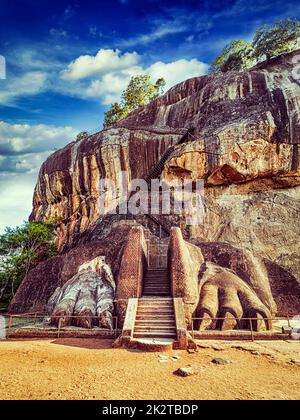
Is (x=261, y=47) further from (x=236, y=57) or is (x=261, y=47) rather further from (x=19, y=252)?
(x=19, y=252)

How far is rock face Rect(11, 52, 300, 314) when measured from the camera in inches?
755

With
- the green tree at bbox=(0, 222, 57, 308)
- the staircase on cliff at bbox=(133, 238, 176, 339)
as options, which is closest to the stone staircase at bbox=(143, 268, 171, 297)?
the staircase on cliff at bbox=(133, 238, 176, 339)

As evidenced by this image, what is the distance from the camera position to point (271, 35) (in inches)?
1040

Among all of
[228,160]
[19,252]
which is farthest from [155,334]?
[19,252]

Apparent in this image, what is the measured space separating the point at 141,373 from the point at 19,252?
1812 centimetres

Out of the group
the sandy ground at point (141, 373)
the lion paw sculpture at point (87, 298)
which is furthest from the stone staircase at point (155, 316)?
the lion paw sculpture at point (87, 298)

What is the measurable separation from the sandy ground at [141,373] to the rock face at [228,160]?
951 cm

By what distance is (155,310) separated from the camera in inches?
356

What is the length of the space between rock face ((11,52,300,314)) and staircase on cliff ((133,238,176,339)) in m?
5.20

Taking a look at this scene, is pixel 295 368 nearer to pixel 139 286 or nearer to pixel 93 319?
pixel 139 286

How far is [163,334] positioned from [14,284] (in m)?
14.4

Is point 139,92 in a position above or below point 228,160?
above

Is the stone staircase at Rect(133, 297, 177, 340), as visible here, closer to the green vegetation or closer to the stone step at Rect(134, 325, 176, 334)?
the stone step at Rect(134, 325, 176, 334)

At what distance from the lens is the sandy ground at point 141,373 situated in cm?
464
